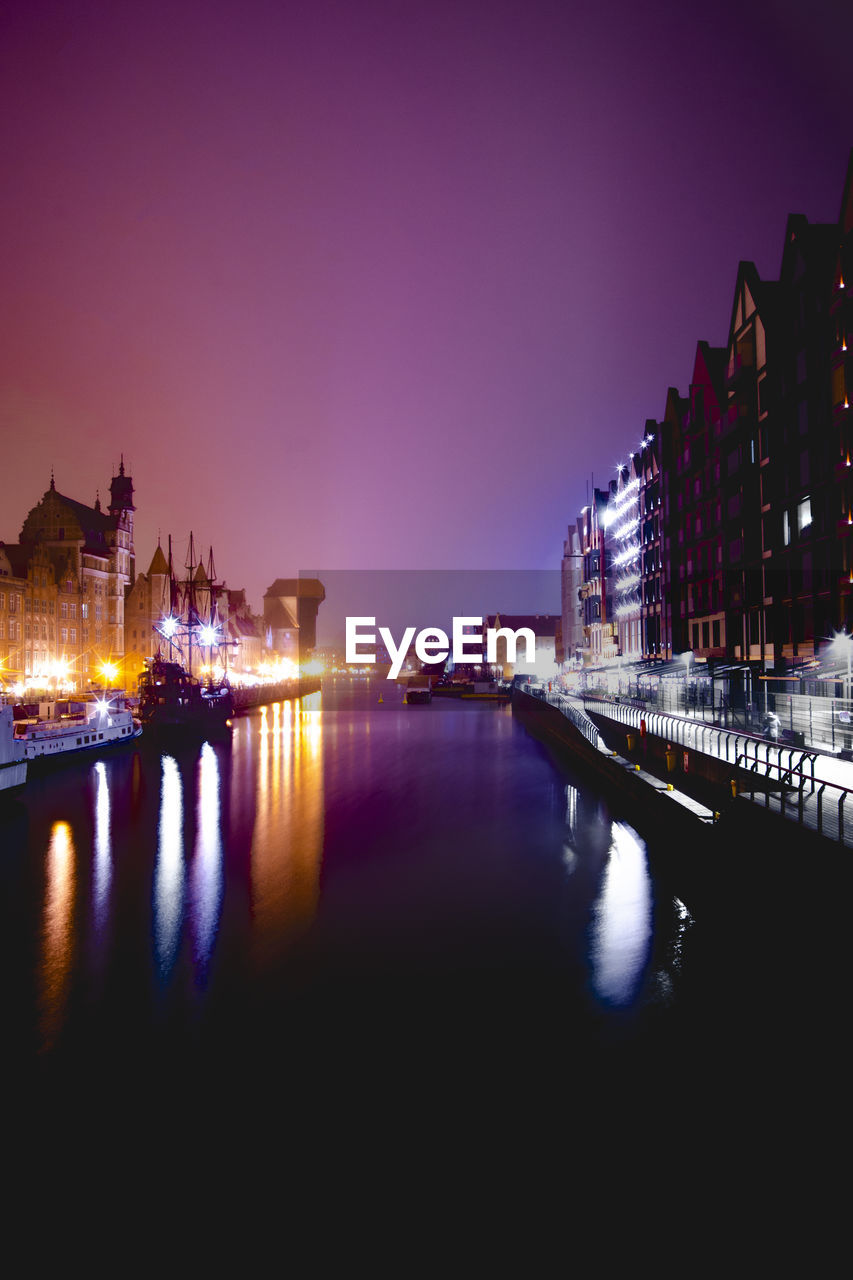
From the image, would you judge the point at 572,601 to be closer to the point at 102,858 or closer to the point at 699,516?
the point at 699,516

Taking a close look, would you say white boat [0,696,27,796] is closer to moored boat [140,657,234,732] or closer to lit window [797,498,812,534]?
moored boat [140,657,234,732]

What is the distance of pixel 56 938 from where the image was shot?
1516 centimetres

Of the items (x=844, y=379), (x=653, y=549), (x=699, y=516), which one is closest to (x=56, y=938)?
(x=844, y=379)

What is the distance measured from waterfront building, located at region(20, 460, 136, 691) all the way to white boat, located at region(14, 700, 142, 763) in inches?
1286

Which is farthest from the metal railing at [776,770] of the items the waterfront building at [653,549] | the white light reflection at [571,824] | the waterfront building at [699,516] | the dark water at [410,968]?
the waterfront building at [653,549]

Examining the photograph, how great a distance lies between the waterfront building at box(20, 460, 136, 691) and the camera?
91250mm

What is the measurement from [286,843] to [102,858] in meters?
5.06

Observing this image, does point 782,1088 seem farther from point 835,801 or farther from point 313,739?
point 313,739

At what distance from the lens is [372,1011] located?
1133cm

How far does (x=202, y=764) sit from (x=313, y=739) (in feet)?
51.4

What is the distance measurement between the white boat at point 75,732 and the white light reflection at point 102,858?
6.57 metres

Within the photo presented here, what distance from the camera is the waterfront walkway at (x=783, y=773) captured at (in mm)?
12977

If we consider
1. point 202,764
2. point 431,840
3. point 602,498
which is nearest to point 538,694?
point 602,498

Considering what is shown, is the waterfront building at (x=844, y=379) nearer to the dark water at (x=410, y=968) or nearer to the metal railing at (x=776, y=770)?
the metal railing at (x=776, y=770)
